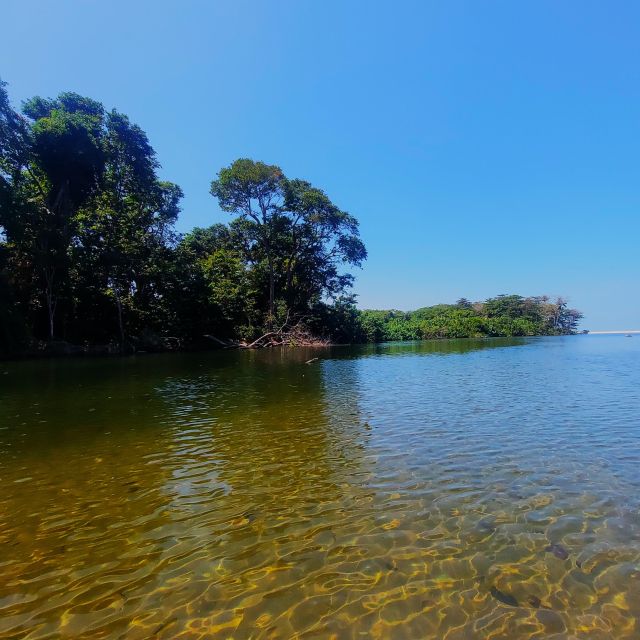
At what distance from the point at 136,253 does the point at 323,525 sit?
40575mm

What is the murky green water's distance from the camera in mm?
3244

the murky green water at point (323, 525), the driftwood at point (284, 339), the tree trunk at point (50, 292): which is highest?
the tree trunk at point (50, 292)

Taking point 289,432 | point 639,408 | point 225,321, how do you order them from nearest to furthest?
point 289,432, point 639,408, point 225,321

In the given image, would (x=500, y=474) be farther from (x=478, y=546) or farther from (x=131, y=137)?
(x=131, y=137)

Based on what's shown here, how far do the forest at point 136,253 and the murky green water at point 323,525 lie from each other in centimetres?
2647

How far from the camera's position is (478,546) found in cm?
422

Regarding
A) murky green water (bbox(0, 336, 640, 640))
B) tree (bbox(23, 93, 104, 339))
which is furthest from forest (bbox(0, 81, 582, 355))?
murky green water (bbox(0, 336, 640, 640))

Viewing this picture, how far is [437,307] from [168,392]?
332ft

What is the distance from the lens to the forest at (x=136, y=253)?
31.4 metres

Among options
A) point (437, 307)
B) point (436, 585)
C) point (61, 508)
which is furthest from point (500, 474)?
point (437, 307)

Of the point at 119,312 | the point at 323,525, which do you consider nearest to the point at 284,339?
the point at 119,312

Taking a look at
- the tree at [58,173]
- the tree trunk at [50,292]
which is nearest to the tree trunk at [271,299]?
the tree at [58,173]

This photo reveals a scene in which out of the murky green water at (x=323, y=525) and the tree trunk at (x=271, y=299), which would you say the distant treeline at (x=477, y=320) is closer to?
the tree trunk at (x=271, y=299)

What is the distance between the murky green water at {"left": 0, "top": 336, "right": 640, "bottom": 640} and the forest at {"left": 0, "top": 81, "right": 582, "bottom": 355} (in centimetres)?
2647
